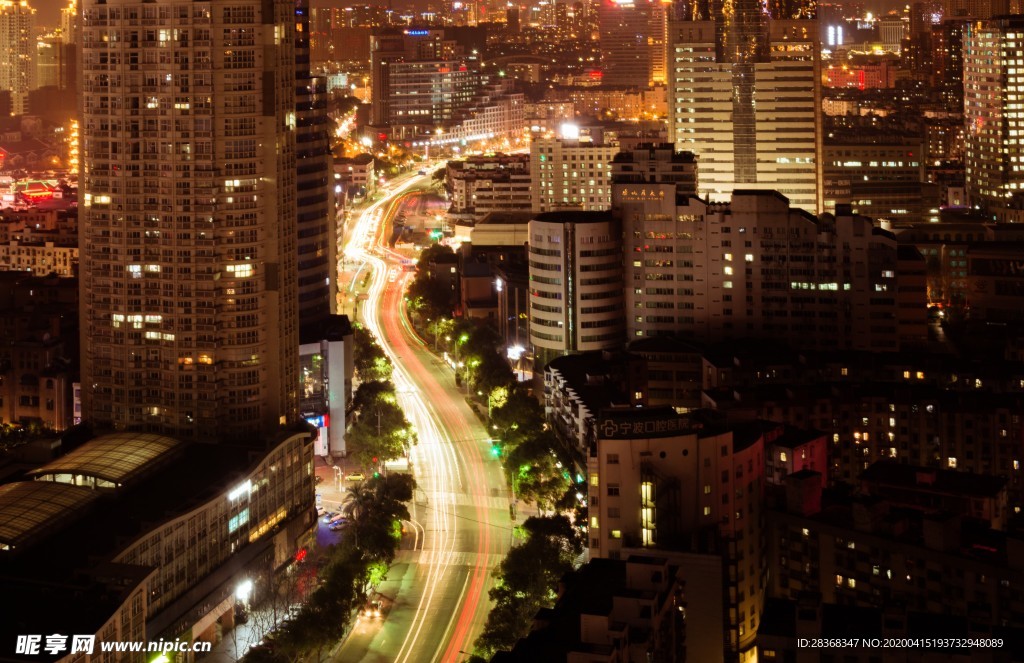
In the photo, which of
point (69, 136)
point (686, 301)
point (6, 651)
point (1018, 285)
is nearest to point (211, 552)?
point (6, 651)

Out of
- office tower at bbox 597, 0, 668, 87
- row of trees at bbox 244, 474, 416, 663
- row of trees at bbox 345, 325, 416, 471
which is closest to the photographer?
row of trees at bbox 244, 474, 416, 663

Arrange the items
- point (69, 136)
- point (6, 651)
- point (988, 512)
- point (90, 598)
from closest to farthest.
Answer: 1. point (6, 651)
2. point (90, 598)
3. point (988, 512)
4. point (69, 136)

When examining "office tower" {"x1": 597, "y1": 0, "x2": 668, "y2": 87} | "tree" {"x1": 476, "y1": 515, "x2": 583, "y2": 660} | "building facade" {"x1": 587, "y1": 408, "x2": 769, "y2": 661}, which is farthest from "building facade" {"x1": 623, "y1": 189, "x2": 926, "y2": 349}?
"office tower" {"x1": 597, "y1": 0, "x2": 668, "y2": 87}

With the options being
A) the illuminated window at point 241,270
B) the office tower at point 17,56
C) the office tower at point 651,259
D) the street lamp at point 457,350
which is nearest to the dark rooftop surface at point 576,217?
the office tower at point 651,259

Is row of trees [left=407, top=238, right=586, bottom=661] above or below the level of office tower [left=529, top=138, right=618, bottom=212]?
below

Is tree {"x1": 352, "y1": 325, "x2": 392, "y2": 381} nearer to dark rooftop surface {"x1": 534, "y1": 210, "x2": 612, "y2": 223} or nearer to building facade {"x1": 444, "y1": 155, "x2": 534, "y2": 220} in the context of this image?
dark rooftop surface {"x1": 534, "y1": 210, "x2": 612, "y2": 223}

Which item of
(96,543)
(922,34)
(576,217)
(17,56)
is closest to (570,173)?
(576,217)

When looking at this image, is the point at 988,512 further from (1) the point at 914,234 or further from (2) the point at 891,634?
(1) the point at 914,234
